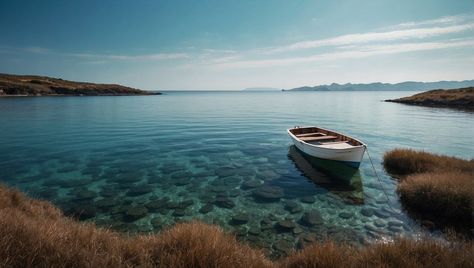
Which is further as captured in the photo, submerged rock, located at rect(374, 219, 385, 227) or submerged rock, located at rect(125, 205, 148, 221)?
submerged rock, located at rect(125, 205, 148, 221)

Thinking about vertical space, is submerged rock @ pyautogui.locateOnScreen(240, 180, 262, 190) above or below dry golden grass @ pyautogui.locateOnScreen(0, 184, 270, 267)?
Result: below

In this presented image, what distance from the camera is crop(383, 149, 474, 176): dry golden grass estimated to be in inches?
553

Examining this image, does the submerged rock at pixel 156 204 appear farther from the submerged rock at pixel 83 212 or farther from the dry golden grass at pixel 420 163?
the dry golden grass at pixel 420 163

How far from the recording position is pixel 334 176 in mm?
15273

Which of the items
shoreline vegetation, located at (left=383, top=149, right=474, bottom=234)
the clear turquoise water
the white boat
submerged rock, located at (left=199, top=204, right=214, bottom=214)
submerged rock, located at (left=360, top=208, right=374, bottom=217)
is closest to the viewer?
shoreline vegetation, located at (left=383, top=149, right=474, bottom=234)

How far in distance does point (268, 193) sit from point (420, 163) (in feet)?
31.3

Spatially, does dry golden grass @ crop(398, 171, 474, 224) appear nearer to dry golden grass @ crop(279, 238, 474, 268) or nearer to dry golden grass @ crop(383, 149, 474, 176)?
dry golden grass @ crop(383, 149, 474, 176)

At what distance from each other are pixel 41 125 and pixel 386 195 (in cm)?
3944

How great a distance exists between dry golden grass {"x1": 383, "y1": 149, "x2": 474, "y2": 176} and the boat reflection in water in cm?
262

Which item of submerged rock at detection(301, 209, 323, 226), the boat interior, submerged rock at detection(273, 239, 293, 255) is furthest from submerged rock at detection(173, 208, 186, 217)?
the boat interior

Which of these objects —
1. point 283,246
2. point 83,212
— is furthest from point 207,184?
point 283,246

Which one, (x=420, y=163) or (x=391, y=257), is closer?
(x=391, y=257)

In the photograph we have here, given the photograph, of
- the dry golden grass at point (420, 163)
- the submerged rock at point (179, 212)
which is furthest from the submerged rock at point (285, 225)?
the dry golden grass at point (420, 163)

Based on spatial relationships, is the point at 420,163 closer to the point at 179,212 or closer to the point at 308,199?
the point at 308,199
